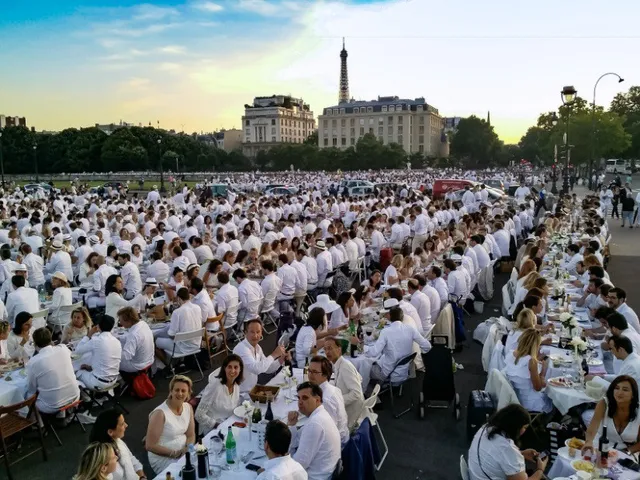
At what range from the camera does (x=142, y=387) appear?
7.89 metres

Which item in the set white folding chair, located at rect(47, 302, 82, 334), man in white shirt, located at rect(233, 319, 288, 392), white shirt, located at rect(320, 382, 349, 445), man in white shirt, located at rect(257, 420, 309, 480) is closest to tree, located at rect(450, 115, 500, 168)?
white folding chair, located at rect(47, 302, 82, 334)

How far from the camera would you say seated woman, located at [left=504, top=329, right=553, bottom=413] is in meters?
6.16

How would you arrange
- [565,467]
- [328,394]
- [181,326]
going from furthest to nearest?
[181,326]
[328,394]
[565,467]

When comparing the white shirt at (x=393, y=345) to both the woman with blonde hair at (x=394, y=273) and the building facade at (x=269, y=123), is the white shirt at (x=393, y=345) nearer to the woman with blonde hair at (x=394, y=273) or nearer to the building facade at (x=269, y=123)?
the woman with blonde hair at (x=394, y=273)

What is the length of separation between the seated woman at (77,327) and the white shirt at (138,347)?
2.38 feet

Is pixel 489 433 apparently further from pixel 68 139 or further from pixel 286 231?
pixel 68 139

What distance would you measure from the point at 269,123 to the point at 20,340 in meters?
142

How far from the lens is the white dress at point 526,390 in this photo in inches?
243

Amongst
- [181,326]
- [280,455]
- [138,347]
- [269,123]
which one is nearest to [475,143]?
[269,123]

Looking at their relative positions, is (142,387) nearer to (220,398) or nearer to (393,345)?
(220,398)

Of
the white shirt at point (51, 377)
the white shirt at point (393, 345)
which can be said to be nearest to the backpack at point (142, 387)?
the white shirt at point (51, 377)

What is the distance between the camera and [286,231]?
54.0ft

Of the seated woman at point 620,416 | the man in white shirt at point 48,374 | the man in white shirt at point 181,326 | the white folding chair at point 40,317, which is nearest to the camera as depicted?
the seated woman at point 620,416

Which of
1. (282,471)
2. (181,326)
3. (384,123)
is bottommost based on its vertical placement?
(181,326)
